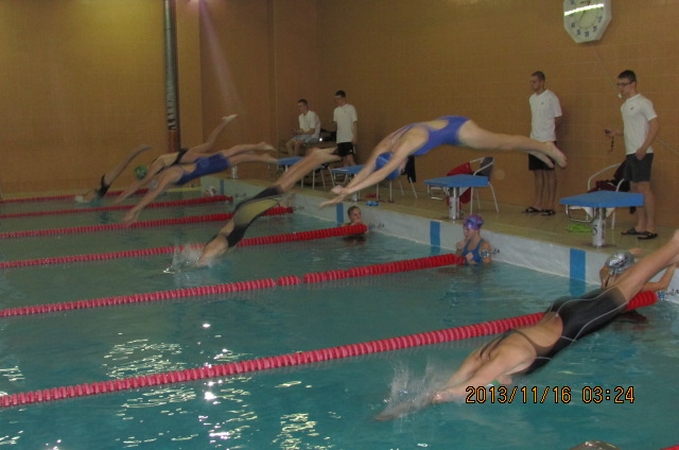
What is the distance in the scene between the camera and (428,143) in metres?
6.57

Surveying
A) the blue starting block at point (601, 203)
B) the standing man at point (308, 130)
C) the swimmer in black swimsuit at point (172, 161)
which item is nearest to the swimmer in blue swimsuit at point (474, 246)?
the blue starting block at point (601, 203)

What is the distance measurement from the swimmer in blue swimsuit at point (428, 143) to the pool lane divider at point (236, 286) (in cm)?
156

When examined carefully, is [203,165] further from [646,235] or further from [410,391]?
[410,391]

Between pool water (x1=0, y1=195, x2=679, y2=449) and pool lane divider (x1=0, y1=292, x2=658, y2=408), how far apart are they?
2.9 inches

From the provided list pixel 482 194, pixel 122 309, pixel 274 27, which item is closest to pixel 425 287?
pixel 122 309

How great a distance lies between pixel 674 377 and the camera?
5070 mm

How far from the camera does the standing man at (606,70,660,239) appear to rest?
7.95 metres

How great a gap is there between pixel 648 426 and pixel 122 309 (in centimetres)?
428

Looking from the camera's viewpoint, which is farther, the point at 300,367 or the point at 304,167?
the point at 304,167

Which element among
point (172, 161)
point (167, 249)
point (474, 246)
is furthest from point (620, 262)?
point (172, 161)

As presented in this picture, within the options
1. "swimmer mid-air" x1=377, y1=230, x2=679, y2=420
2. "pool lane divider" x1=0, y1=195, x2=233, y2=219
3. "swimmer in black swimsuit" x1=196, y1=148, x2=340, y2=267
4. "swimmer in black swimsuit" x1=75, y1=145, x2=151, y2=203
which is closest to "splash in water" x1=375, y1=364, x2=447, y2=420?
"swimmer mid-air" x1=377, y1=230, x2=679, y2=420

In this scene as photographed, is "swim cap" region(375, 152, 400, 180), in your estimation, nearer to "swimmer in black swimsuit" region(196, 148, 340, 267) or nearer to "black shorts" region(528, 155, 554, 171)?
"swimmer in black swimsuit" region(196, 148, 340, 267)

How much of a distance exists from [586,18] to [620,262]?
14.8 ft

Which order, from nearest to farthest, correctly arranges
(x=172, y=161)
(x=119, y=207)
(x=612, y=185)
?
(x=612, y=185)
(x=172, y=161)
(x=119, y=207)
